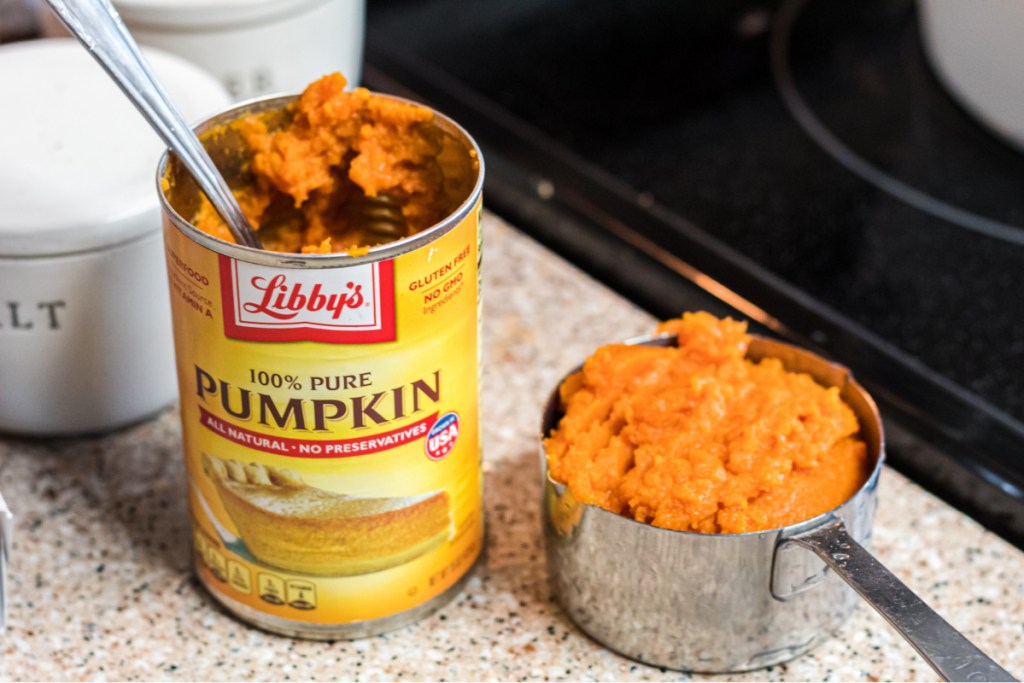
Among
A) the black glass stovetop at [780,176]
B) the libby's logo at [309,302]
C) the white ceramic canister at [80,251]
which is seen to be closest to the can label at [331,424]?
the libby's logo at [309,302]

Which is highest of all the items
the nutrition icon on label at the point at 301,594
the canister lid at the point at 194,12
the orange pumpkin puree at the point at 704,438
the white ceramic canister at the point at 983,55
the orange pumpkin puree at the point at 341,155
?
the orange pumpkin puree at the point at 341,155

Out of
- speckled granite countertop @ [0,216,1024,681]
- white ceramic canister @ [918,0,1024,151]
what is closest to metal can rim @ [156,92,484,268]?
speckled granite countertop @ [0,216,1024,681]

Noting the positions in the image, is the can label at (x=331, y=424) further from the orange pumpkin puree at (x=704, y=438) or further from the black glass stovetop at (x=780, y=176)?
the black glass stovetop at (x=780, y=176)

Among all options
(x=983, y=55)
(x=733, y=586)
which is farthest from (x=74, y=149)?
(x=983, y=55)

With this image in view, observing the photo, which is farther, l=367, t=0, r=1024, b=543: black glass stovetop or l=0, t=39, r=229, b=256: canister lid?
l=367, t=0, r=1024, b=543: black glass stovetop

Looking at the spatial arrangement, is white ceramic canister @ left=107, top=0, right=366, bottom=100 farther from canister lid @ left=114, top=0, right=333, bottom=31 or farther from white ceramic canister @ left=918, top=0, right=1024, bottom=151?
white ceramic canister @ left=918, top=0, right=1024, bottom=151

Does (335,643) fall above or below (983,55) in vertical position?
below

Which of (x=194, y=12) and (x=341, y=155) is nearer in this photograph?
(x=341, y=155)

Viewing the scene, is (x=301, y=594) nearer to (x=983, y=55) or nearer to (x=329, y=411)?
(x=329, y=411)
